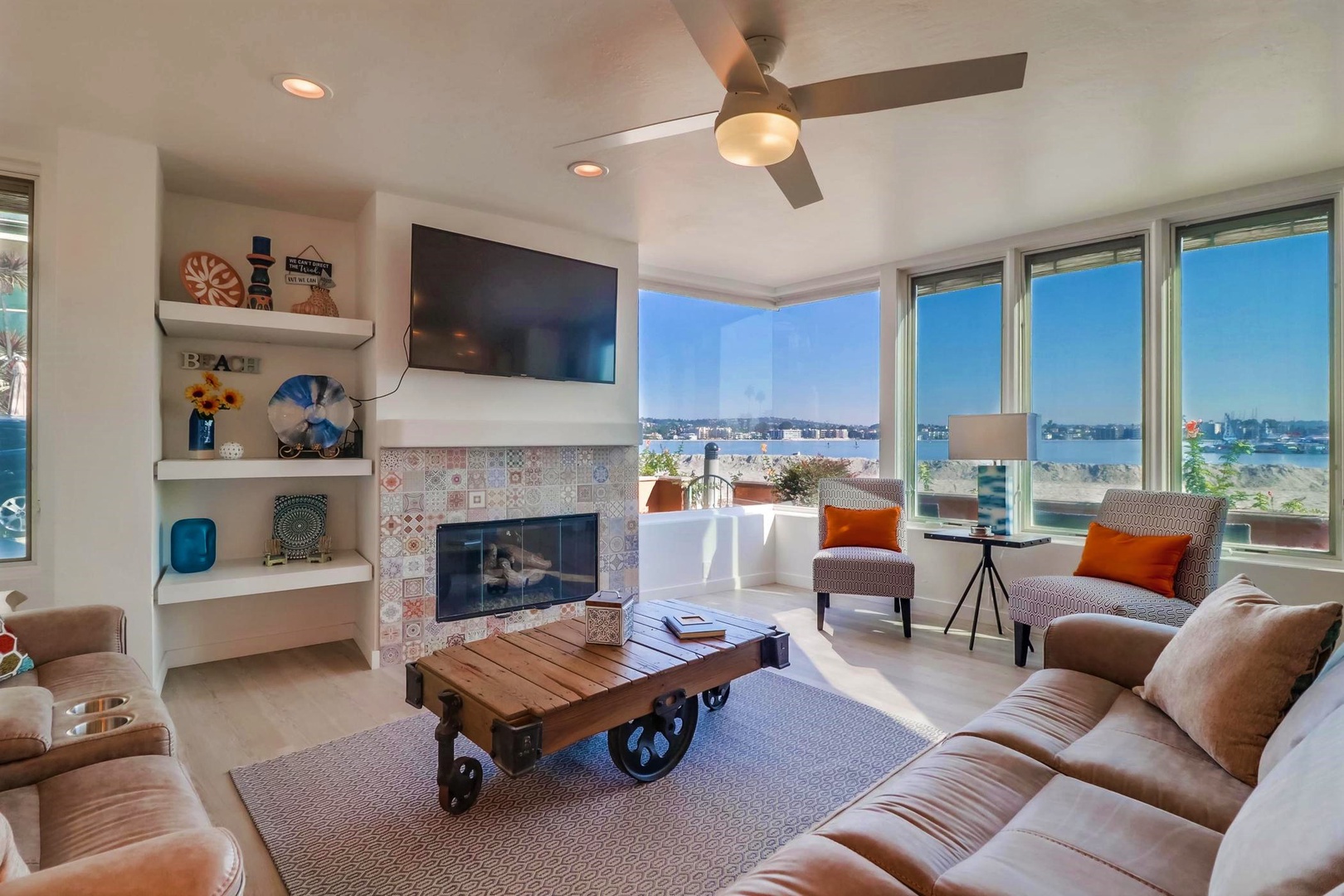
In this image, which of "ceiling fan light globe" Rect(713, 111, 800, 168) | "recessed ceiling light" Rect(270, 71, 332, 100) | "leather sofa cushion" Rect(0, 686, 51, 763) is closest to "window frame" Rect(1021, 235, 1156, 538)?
"ceiling fan light globe" Rect(713, 111, 800, 168)

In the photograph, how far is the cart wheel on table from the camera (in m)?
2.07

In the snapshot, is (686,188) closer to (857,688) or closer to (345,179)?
(345,179)

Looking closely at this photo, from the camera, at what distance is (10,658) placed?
1936mm

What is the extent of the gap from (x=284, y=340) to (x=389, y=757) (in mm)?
2289

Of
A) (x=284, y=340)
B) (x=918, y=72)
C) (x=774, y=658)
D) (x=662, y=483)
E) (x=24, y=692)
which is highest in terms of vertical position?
(x=918, y=72)

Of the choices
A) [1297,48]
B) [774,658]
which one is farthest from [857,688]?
[1297,48]

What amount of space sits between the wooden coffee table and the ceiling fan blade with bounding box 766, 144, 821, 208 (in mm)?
1707

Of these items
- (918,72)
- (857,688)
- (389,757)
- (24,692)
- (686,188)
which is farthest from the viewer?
(686,188)

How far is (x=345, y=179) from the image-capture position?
3.18 metres

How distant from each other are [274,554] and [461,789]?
204 centimetres

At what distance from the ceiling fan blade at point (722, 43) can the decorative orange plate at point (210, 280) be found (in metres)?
2.74

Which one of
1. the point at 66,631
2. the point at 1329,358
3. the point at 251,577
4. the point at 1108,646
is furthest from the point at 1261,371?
the point at 66,631

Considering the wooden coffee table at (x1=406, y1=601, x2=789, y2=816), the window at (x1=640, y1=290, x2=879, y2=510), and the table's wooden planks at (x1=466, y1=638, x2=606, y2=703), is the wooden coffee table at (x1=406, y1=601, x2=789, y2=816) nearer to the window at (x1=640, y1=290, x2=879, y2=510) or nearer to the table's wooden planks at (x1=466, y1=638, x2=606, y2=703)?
the table's wooden planks at (x1=466, y1=638, x2=606, y2=703)

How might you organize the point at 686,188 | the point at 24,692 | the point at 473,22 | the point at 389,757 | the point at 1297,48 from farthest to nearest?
1. the point at 686,188
2. the point at 389,757
3. the point at 1297,48
4. the point at 473,22
5. the point at 24,692
